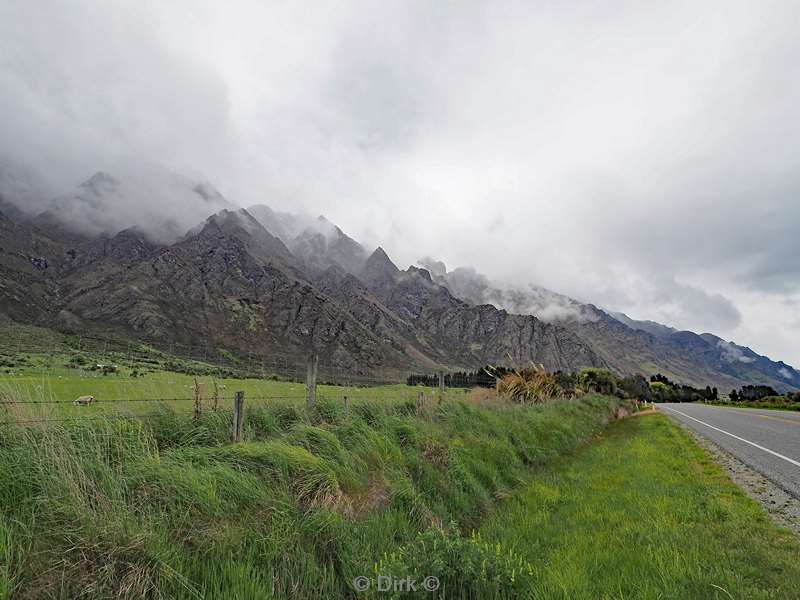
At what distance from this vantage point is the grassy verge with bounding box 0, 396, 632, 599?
3.14 m

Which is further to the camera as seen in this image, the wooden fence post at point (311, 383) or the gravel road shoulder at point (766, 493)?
the wooden fence post at point (311, 383)

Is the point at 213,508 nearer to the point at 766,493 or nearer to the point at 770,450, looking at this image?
the point at 766,493

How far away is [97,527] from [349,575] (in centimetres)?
218

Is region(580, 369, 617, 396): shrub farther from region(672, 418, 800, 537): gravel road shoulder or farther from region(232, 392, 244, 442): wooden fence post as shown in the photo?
region(232, 392, 244, 442): wooden fence post

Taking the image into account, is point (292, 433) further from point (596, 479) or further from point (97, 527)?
point (596, 479)

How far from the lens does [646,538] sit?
5062mm

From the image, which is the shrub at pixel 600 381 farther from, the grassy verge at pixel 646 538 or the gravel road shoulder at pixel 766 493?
the grassy verge at pixel 646 538

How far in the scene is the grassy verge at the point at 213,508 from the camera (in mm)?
3137

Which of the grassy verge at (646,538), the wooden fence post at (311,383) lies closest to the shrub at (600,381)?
the grassy verge at (646,538)

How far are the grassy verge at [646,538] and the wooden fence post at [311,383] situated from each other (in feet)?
14.5

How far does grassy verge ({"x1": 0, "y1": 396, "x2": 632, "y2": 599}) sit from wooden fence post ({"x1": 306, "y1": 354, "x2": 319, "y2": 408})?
5.23 feet

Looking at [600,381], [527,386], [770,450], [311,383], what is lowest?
[770,450]

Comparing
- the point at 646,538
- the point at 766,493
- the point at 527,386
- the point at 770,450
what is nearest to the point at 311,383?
the point at 646,538

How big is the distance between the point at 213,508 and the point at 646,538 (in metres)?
5.02
